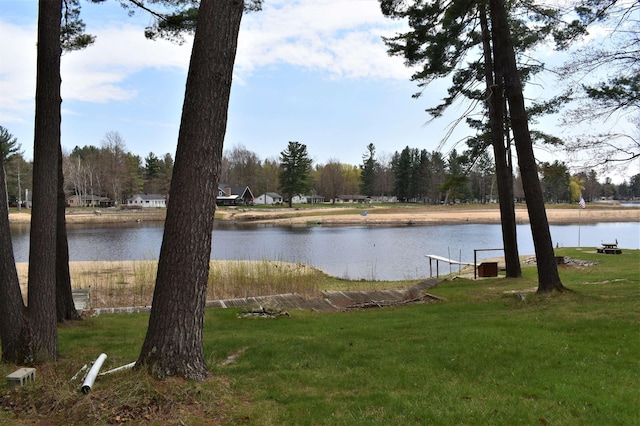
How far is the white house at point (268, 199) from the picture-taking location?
94162 millimetres

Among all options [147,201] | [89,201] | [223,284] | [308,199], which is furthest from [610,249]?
[308,199]

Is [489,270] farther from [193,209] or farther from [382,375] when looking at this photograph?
[193,209]

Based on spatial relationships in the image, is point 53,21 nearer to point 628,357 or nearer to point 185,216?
point 185,216

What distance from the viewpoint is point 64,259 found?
7.33 metres

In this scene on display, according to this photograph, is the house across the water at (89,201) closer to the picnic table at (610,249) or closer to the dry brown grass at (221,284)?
the dry brown grass at (221,284)

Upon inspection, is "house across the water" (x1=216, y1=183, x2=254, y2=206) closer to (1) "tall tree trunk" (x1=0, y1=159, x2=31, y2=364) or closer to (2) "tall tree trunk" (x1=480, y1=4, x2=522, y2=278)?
(2) "tall tree trunk" (x1=480, y1=4, x2=522, y2=278)

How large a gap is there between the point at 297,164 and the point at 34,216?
67.4 m

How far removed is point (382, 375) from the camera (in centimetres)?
433

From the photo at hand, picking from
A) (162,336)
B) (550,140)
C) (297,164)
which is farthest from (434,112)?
(297,164)

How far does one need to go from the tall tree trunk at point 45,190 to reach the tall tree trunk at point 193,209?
1375 mm

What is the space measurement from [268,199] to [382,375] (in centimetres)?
9101

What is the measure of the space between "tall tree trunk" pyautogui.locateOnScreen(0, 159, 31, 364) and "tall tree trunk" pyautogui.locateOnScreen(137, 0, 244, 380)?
141 cm

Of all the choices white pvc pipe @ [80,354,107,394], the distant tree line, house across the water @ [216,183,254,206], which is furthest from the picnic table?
house across the water @ [216,183,254,206]

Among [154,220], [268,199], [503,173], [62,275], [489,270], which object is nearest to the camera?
[62,275]
